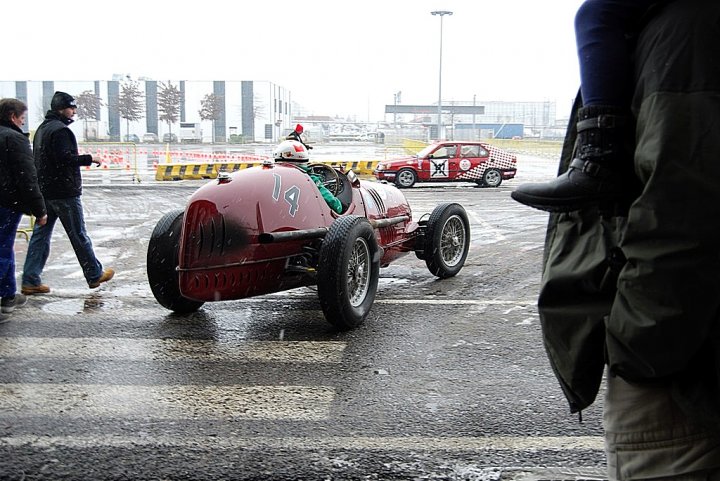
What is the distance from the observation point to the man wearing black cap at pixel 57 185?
25.1 ft

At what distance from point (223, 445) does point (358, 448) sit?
0.70m

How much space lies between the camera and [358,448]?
12.5ft

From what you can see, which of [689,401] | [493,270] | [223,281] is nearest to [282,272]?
[223,281]

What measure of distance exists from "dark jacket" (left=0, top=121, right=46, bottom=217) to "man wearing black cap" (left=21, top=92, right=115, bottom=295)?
79 cm

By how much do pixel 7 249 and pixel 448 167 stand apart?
18.9 metres

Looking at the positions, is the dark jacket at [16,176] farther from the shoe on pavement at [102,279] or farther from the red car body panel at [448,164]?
the red car body panel at [448,164]

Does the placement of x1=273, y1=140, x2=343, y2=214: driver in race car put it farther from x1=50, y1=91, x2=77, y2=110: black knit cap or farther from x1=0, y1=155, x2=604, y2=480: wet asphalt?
x1=50, y1=91, x2=77, y2=110: black knit cap

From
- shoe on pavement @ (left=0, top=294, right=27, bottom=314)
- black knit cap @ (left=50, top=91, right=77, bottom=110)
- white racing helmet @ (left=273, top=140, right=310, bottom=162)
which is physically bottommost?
shoe on pavement @ (left=0, top=294, right=27, bottom=314)

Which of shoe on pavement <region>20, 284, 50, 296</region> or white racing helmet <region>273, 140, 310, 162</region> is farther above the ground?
white racing helmet <region>273, 140, 310, 162</region>

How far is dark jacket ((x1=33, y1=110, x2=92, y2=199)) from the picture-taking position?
7.64 metres

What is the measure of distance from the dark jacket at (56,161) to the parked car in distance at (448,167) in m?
17.3

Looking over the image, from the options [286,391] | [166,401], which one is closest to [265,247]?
[286,391]

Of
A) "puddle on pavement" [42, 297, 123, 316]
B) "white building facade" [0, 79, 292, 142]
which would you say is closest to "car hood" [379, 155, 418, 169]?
"puddle on pavement" [42, 297, 123, 316]

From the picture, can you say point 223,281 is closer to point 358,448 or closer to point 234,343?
point 234,343
